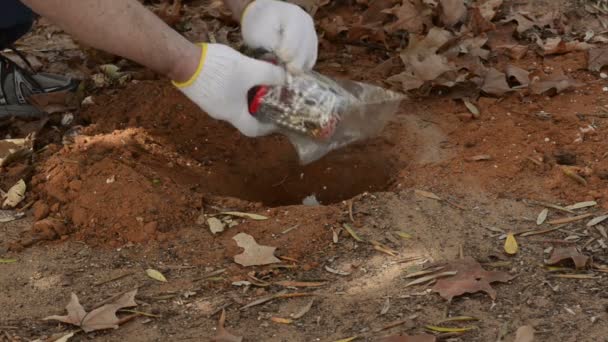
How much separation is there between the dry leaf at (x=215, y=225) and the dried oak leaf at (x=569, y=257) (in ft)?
3.05

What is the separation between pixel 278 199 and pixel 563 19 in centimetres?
152

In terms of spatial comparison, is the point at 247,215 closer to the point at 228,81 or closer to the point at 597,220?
the point at 228,81

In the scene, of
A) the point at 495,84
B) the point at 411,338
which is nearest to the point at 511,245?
the point at 411,338

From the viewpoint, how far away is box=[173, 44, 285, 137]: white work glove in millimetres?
2342

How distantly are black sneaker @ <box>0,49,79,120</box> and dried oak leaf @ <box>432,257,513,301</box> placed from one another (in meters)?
1.73

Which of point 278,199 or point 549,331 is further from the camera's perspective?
point 278,199

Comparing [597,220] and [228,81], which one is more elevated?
[228,81]

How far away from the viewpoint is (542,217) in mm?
2426

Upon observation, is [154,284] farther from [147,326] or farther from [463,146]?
[463,146]

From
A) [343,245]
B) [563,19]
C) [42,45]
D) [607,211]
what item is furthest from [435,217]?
[42,45]

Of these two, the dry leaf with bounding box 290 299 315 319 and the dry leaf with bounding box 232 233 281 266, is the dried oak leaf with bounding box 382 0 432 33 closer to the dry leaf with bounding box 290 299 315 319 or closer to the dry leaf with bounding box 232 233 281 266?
the dry leaf with bounding box 232 233 281 266

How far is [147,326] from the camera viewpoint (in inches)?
82.0

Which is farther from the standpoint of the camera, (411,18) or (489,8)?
(489,8)

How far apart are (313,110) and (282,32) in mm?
319
